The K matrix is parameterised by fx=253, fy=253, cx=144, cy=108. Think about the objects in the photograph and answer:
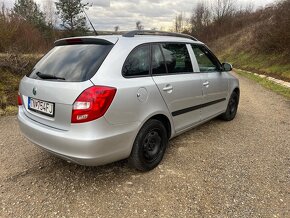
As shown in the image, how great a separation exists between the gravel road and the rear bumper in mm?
466

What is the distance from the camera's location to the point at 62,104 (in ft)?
8.66

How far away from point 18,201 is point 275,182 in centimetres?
304

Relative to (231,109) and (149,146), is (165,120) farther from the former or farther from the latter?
(231,109)

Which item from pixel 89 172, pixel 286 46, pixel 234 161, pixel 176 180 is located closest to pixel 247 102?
pixel 234 161

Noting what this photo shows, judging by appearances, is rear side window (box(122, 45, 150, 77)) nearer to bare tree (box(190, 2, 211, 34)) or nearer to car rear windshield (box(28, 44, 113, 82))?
car rear windshield (box(28, 44, 113, 82))

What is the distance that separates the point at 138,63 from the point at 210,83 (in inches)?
68.8

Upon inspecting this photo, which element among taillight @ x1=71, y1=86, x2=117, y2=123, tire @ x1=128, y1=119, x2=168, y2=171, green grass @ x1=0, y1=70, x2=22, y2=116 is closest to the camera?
taillight @ x1=71, y1=86, x2=117, y2=123

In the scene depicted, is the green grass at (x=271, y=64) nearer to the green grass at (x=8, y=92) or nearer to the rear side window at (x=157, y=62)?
the rear side window at (x=157, y=62)

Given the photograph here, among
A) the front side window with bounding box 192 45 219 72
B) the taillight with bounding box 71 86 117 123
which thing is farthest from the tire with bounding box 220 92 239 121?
the taillight with bounding box 71 86 117 123

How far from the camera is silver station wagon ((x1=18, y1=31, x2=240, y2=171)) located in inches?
102

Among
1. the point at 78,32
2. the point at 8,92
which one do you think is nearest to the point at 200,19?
the point at 78,32

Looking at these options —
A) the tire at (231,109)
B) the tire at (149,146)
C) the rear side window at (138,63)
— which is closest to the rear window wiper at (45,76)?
the rear side window at (138,63)

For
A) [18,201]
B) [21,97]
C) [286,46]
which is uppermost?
[286,46]

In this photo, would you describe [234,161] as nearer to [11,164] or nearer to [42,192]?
[42,192]
